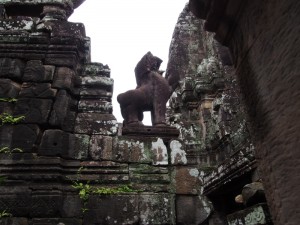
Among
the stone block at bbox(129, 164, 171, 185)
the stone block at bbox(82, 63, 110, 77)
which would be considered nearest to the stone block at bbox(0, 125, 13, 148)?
the stone block at bbox(82, 63, 110, 77)

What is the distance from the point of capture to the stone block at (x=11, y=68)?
4.51m

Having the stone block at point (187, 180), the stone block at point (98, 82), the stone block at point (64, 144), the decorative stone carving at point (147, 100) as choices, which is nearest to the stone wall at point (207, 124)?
the stone block at point (187, 180)

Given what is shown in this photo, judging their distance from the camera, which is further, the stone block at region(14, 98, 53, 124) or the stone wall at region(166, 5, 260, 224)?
the stone block at region(14, 98, 53, 124)

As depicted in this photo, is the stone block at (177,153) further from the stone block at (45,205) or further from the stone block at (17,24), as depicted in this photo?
the stone block at (17,24)

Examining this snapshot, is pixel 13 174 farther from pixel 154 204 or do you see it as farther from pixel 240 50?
pixel 240 50

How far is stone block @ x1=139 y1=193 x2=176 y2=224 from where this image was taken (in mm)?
3719

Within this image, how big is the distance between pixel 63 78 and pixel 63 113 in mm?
620

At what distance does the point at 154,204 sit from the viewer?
3.81 m

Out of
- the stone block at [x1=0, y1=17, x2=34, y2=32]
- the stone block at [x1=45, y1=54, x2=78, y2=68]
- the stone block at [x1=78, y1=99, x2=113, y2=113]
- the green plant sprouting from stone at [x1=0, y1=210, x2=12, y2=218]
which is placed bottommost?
the green plant sprouting from stone at [x1=0, y1=210, x2=12, y2=218]

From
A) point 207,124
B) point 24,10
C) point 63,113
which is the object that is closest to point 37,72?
point 63,113

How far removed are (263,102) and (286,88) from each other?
0.69ft

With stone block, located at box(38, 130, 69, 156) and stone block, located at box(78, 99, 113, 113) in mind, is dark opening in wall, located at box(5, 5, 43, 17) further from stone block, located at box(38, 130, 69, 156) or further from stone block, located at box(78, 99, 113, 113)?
stone block, located at box(38, 130, 69, 156)

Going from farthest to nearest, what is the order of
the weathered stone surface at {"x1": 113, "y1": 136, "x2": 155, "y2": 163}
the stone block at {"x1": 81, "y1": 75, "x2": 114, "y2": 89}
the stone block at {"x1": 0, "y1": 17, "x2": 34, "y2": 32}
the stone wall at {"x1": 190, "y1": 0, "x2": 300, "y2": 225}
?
the stone block at {"x1": 0, "y1": 17, "x2": 34, "y2": 32} → the stone block at {"x1": 81, "y1": 75, "x2": 114, "y2": 89} → the weathered stone surface at {"x1": 113, "y1": 136, "x2": 155, "y2": 163} → the stone wall at {"x1": 190, "y1": 0, "x2": 300, "y2": 225}

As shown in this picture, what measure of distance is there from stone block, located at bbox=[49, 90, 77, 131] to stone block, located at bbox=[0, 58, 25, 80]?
729mm
